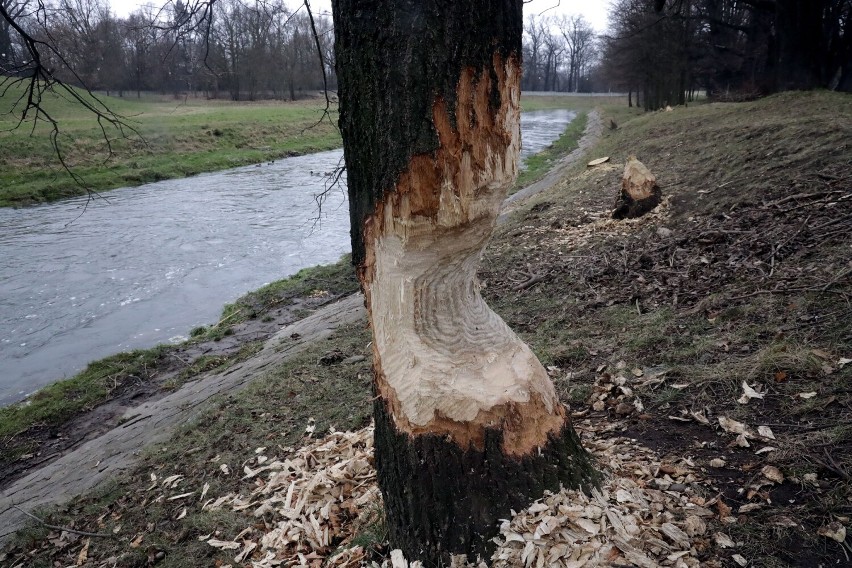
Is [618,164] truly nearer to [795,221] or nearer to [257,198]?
[795,221]

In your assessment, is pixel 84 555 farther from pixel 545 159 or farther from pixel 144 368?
pixel 545 159

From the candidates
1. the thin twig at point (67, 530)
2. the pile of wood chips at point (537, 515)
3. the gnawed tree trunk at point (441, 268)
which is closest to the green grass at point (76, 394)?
the thin twig at point (67, 530)

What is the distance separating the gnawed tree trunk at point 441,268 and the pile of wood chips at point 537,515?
0.38ft

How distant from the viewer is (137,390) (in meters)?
7.01

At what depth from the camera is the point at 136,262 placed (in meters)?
11.9

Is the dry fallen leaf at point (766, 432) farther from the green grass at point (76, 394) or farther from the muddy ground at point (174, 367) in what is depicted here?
the green grass at point (76, 394)

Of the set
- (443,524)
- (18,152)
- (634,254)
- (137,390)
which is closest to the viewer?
(443,524)

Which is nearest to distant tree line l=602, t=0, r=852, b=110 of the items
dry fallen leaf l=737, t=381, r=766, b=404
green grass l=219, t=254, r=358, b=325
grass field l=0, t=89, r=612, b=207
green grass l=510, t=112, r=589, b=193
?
green grass l=510, t=112, r=589, b=193

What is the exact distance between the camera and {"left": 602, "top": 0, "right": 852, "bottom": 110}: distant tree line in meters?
13.4

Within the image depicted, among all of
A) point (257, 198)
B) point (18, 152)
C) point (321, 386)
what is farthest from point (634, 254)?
point (18, 152)

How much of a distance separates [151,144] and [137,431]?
1212 cm

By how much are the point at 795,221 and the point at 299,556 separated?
4767 millimetres

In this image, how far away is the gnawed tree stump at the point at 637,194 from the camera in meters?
7.38

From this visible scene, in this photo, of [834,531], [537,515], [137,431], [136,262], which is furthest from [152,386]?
[834,531]
